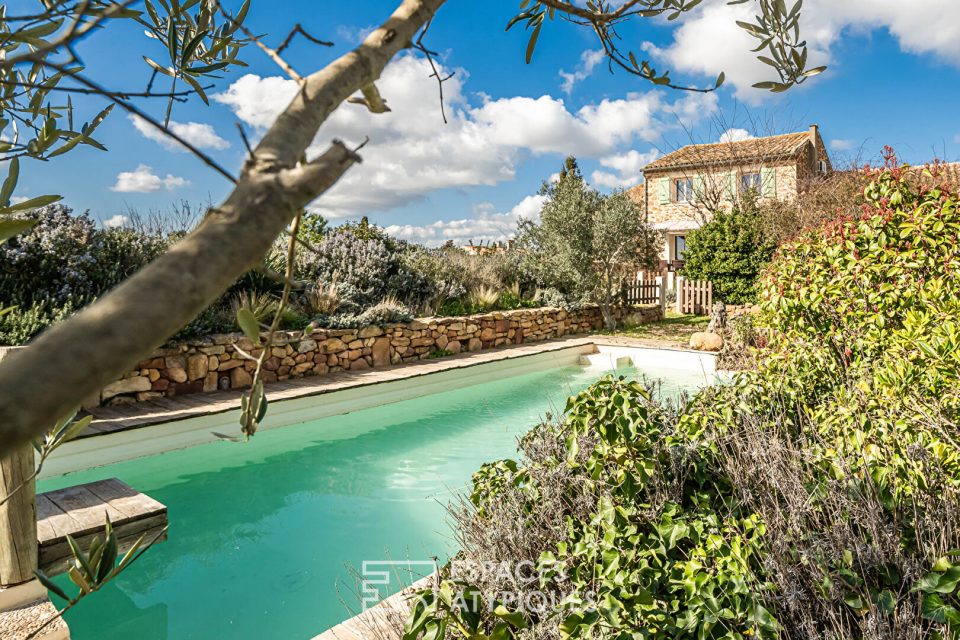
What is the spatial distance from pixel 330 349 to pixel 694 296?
1093cm

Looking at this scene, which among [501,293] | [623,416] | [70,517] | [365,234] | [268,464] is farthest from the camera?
[501,293]

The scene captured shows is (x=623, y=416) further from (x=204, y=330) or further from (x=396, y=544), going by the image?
(x=204, y=330)

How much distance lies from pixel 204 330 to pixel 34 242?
2268 millimetres

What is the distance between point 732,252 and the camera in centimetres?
1461

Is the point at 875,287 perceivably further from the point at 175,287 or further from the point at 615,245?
the point at 615,245

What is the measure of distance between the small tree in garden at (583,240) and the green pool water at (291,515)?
19.3 feet

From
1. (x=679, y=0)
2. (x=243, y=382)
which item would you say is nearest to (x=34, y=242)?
(x=243, y=382)

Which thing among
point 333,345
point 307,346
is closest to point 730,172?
point 333,345

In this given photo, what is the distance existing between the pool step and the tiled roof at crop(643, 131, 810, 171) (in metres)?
11.2

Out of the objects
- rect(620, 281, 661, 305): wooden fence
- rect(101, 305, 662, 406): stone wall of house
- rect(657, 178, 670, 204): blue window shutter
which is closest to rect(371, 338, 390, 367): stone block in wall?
rect(101, 305, 662, 406): stone wall of house

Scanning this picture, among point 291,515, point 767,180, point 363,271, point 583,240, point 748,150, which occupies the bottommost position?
point 291,515

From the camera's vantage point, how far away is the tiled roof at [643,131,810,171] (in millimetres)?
20016

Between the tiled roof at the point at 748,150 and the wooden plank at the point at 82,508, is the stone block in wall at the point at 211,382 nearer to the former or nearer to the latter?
the wooden plank at the point at 82,508

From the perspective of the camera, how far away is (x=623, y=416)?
7.97 ft
